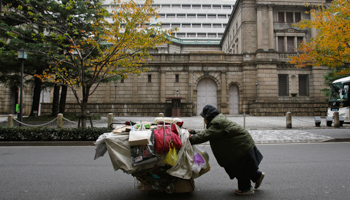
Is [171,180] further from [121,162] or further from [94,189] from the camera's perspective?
[94,189]

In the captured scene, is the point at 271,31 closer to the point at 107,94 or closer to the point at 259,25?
the point at 259,25

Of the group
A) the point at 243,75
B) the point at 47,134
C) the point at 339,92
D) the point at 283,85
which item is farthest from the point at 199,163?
the point at 283,85

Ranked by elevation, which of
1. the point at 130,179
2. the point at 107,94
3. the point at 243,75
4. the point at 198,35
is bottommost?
the point at 130,179

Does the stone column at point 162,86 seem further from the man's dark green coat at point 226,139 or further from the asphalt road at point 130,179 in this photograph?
the man's dark green coat at point 226,139

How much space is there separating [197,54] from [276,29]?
11111 millimetres

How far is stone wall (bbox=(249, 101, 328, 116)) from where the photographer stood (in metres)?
24.0

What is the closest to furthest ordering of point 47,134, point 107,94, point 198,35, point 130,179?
point 130,179 < point 47,134 < point 107,94 < point 198,35

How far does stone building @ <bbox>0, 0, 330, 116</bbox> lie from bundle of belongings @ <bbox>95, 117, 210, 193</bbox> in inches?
971

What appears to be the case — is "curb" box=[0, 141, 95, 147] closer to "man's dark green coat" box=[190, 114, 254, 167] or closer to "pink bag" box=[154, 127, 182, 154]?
"pink bag" box=[154, 127, 182, 154]

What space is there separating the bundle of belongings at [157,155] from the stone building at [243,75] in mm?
24657

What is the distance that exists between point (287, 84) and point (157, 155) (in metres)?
30.2

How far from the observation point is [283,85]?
2967cm

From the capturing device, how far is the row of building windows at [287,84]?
2952 centimetres

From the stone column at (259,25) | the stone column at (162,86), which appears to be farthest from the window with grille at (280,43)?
the stone column at (162,86)
